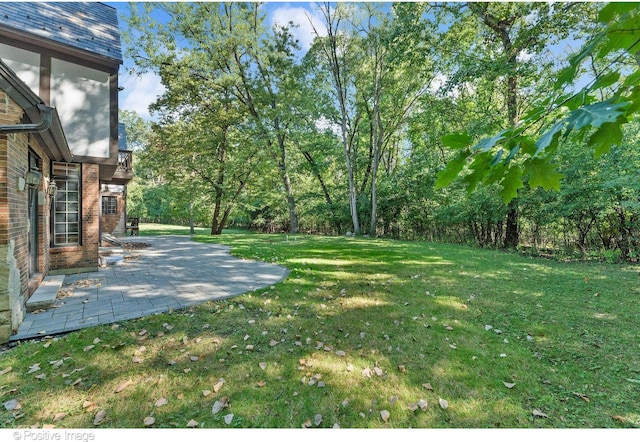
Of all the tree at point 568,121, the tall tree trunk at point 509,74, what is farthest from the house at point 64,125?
the tall tree trunk at point 509,74

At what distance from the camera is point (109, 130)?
719 cm

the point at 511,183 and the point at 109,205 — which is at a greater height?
the point at 109,205

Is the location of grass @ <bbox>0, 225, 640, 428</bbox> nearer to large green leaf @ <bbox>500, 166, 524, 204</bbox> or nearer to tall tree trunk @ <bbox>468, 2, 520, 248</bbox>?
large green leaf @ <bbox>500, 166, 524, 204</bbox>

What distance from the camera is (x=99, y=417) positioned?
2.14m

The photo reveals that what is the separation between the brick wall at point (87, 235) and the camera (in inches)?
259

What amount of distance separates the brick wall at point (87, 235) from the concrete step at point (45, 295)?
0.96m

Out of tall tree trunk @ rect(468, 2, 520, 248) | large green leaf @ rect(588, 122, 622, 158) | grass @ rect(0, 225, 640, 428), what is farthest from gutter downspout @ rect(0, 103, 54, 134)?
tall tree trunk @ rect(468, 2, 520, 248)

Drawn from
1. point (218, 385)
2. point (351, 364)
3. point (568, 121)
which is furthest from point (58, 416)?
point (568, 121)

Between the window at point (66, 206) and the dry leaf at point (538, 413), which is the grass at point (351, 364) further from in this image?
the window at point (66, 206)

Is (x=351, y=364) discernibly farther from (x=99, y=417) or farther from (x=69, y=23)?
(x=69, y=23)

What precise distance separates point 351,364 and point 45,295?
16.2 feet

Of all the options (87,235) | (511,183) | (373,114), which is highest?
(373,114)
